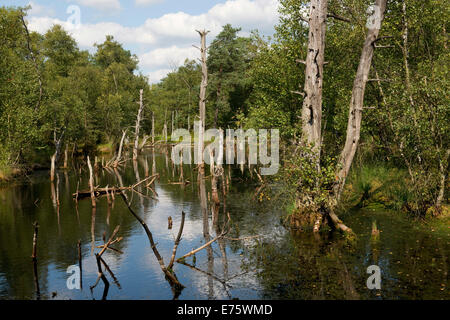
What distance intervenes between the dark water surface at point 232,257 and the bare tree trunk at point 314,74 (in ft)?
15.5

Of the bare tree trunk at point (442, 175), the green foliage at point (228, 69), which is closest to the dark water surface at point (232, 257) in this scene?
the bare tree trunk at point (442, 175)

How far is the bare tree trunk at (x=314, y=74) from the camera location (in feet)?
59.9

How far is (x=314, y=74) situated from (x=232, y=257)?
9.06 meters

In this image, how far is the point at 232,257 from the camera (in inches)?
605

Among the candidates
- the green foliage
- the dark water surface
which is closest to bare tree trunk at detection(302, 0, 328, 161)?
the dark water surface

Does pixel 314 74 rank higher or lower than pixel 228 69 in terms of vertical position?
lower

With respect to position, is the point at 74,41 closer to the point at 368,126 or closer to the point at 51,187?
the point at 51,187

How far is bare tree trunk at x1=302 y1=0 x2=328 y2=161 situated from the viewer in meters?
18.3

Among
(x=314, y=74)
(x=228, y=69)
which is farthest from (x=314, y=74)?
(x=228, y=69)

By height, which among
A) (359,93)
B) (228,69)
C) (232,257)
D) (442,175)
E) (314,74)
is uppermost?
(228,69)

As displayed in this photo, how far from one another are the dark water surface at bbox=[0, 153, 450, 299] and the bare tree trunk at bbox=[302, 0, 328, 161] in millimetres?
4736

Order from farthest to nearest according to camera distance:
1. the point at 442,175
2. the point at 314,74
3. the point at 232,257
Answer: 1. the point at 314,74
2. the point at 442,175
3. the point at 232,257

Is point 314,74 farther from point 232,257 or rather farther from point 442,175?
point 232,257

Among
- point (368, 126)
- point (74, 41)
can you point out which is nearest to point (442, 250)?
point (368, 126)
